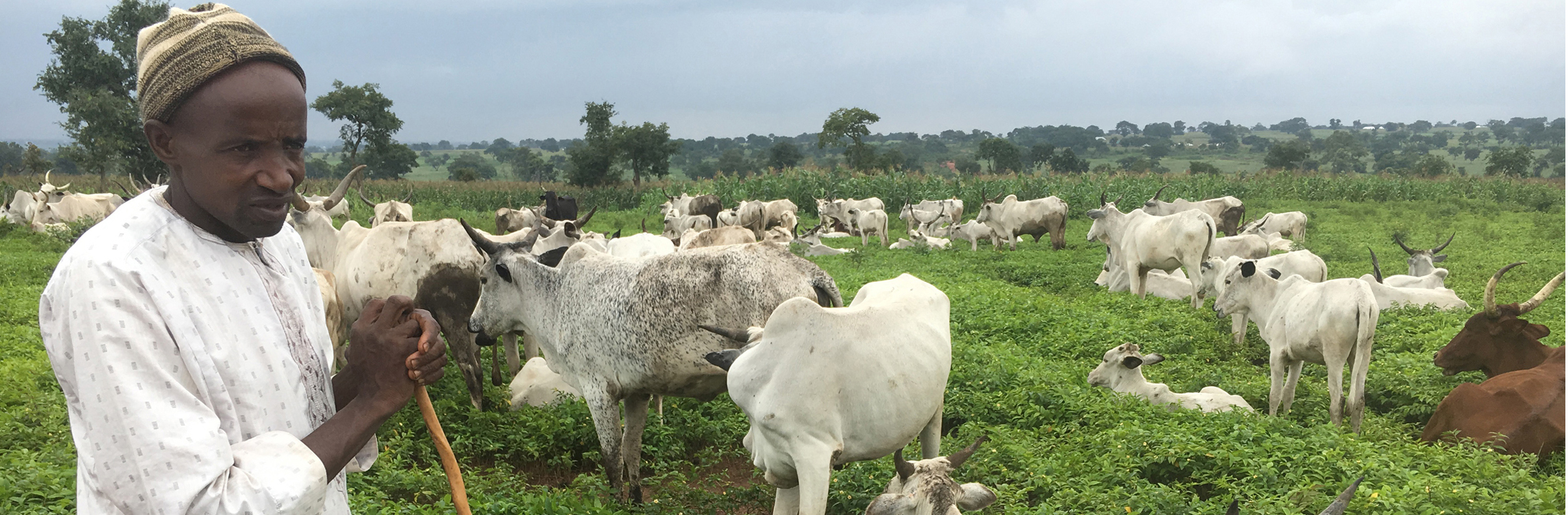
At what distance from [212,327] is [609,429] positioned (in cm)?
423

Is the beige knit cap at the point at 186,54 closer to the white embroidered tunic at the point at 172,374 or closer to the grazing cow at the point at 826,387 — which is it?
the white embroidered tunic at the point at 172,374

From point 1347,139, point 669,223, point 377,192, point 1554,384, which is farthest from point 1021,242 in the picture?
point 1347,139

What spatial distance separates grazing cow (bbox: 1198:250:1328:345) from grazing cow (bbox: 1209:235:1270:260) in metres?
2.68

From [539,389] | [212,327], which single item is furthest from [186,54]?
[539,389]

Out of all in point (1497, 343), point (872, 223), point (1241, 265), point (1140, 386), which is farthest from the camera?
point (872, 223)

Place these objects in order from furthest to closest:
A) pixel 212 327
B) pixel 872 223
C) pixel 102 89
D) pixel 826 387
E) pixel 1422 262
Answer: pixel 102 89
pixel 872 223
pixel 1422 262
pixel 826 387
pixel 212 327

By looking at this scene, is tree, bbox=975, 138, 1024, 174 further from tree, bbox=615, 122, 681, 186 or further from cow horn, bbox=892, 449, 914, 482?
cow horn, bbox=892, 449, 914, 482

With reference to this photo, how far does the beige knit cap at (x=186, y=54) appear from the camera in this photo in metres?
→ 1.85

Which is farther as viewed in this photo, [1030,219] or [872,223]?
[872,223]

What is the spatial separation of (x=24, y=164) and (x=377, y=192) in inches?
744

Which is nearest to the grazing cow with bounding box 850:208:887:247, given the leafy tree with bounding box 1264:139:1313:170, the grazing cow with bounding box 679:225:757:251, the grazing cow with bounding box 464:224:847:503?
the grazing cow with bounding box 679:225:757:251

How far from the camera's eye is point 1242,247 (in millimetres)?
15266

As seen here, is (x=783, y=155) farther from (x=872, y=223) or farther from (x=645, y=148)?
(x=872, y=223)

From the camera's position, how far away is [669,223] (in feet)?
74.6
